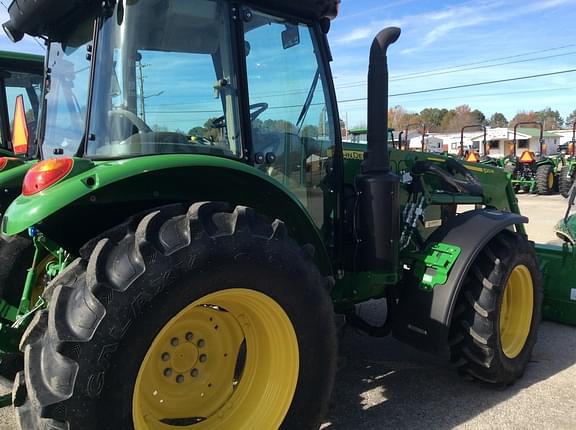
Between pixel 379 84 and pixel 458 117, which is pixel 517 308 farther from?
pixel 458 117

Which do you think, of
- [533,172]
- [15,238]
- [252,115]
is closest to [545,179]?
[533,172]

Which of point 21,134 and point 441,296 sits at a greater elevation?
point 21,134

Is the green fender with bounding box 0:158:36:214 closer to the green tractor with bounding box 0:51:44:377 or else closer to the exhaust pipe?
the green tractor with bounding box 0:51:44:377

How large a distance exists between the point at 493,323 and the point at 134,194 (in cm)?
228

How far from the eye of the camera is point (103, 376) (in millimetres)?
1868

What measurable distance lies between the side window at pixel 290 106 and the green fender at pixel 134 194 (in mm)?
312

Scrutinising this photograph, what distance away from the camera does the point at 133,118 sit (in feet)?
7.93

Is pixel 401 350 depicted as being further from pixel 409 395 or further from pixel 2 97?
pixel 2 97

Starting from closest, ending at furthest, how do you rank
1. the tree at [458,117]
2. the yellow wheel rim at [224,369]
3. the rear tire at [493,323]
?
the yellow wheel rim at [224,369], the rear tire at [493,323], the tree at [458,117]

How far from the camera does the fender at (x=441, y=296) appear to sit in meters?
3.15

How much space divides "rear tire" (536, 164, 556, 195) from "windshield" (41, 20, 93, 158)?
16.5 meters

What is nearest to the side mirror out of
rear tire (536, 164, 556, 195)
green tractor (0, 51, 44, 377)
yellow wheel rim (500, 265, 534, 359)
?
green tractor (0, 51, 44, 377)

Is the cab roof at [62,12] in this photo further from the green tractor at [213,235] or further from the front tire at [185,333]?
the front tire at [185,333]

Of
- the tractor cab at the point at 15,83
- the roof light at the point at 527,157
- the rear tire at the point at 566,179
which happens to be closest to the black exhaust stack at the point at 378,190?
the tractor cab at the point at 15,83
